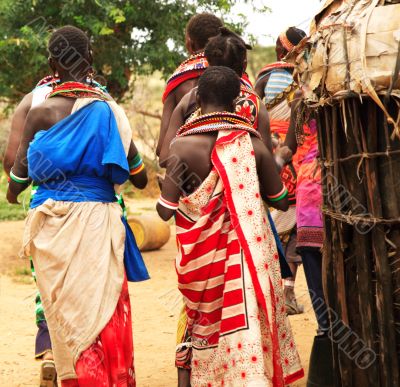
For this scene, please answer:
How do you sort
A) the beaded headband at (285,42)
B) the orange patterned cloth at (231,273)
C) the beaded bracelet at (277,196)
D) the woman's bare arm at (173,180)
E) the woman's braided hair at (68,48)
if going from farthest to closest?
the beaded headband at (285,42) < the woman's braided hair at (68,48) < the beaded bracelet at (277,196) < the woman's bare arm at (173,180) < the orange patterned cloth at (231,273)

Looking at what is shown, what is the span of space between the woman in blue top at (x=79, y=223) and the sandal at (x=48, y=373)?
0.36 meters

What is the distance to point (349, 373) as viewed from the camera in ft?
12.8

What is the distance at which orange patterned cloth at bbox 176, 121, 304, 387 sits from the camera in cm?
399

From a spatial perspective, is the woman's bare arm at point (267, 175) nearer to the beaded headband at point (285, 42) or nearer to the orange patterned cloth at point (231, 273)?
the orange patterned cloth at point (231, 273)

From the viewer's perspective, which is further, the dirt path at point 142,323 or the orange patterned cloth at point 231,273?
the dirt path at point 142,323

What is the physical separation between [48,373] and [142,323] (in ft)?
6.85

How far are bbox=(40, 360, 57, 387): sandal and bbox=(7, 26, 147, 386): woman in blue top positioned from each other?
0.36 m

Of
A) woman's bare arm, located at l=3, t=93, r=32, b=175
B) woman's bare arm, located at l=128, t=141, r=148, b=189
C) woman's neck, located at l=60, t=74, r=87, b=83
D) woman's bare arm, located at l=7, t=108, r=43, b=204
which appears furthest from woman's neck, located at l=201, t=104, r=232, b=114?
woman's bare arm, located at l=3, t=93, r=32, b=175

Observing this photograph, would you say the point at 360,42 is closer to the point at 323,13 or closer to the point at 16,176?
the point at 323,13

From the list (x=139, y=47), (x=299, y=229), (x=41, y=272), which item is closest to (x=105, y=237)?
(x=41, y=272)

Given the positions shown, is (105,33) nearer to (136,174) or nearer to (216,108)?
(136,174)

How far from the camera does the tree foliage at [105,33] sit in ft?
29.1

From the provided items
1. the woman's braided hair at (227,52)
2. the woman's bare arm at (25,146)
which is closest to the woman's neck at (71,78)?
the woman's bare arm at (25,146)

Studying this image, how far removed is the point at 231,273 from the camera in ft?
13.3
